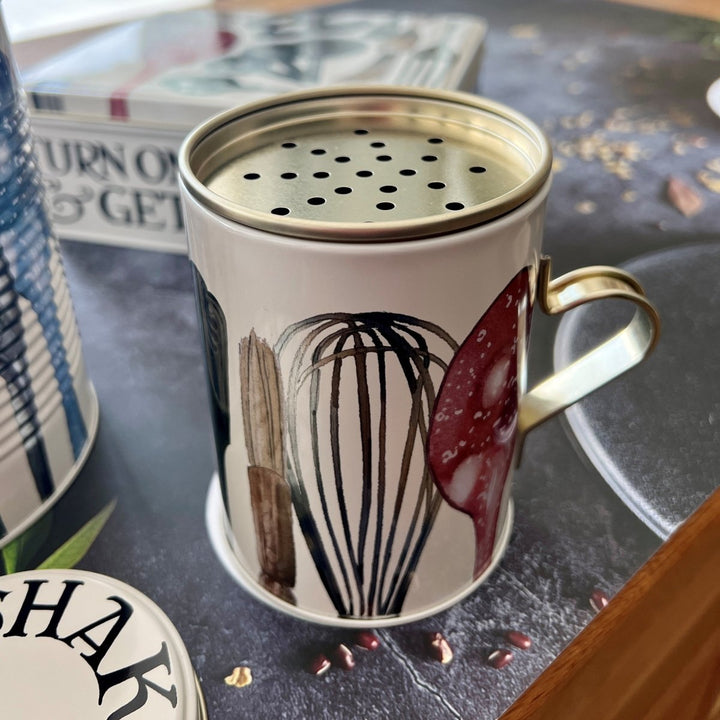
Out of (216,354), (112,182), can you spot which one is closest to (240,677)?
(216,354)

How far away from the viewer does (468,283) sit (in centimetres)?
29

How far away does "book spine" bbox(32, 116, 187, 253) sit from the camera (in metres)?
0.62

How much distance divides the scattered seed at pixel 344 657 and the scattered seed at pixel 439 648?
1.5 inches

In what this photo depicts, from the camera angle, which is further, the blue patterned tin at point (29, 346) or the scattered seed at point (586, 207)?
the scattered seed at point (586, 207)

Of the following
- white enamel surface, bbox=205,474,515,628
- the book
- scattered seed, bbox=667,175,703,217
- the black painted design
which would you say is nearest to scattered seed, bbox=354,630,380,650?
white enamel surface, bbox=205,474,515,628

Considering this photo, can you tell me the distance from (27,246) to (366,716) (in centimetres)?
27

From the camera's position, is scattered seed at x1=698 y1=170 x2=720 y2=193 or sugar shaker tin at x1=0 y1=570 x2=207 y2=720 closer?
sugar shaker tin at x1=0 y1=570 x2=207 y2=720

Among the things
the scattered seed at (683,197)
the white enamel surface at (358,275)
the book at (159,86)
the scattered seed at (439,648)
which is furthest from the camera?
the scattered seed at (683,197)

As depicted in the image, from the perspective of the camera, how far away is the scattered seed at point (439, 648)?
372 mm

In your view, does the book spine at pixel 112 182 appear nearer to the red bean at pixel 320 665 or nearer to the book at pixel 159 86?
the book at pixel 159 86

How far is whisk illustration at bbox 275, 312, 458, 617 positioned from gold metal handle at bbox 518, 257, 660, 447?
0.07 meters

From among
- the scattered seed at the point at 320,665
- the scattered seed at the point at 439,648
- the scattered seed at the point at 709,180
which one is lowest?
the scattered seed at the point at 439,648

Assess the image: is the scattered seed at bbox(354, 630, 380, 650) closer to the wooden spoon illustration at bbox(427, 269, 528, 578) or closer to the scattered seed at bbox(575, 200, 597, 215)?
the wooden spoon illustration at bbox(427, 269, 528, 578)

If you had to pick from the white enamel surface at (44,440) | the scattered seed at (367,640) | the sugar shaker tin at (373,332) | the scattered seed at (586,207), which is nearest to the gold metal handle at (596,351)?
the sugar shaker tin at (373,332)
